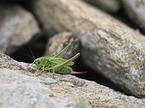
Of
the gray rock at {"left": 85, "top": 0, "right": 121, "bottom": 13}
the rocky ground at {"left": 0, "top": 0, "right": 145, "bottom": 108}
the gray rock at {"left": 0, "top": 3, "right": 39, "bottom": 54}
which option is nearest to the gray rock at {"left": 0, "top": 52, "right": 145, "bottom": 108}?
the rocky ground at {"left": 0, "top": 0, "right": 145, "bottom": 108}

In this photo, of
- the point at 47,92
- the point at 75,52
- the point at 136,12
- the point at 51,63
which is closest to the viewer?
the point at 47,92

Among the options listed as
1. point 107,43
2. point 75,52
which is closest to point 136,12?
point 107,43

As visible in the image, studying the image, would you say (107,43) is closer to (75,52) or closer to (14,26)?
(75,52)

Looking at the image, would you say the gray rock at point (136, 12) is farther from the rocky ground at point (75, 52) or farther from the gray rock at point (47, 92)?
the gray rock at point (47, 92)

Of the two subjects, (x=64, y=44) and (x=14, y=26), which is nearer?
(x=64, y=44)

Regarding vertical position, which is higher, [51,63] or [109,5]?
[109,5]

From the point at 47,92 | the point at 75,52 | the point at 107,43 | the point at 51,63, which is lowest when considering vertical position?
the point at 47,92

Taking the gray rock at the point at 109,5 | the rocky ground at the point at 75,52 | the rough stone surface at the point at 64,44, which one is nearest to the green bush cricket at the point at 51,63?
the rocky ground at the point at 75,52
